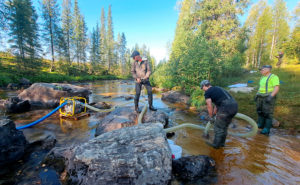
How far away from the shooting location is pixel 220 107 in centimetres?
384

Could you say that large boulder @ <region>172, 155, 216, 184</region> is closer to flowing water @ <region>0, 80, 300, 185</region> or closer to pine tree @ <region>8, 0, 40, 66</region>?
flowing water @ <region>0, 80, 300, 185</region>

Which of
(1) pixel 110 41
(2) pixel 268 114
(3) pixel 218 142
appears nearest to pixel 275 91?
(2) pixel 268 114

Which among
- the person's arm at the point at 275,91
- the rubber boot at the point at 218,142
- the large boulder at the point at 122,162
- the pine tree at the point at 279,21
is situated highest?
the pine tree at the point at 279,21

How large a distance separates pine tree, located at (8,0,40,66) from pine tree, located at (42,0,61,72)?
6895 mm

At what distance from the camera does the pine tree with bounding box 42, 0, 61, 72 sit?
1321 inches

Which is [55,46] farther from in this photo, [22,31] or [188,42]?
[188,42]

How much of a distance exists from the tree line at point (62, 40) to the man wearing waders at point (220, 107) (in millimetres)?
32572

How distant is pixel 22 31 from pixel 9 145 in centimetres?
3273

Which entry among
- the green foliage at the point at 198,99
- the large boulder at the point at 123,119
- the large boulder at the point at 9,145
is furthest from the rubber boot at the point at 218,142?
the large boulder at the point at 9,145

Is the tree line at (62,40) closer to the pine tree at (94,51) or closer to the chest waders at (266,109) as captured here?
the pine tree at (94,51)

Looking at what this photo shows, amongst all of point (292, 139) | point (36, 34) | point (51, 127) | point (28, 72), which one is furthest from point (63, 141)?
point (36, 34)

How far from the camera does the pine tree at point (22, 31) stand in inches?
945

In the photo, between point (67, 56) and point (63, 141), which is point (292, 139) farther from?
point (67, 56)

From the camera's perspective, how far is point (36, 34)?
91.7 feet
